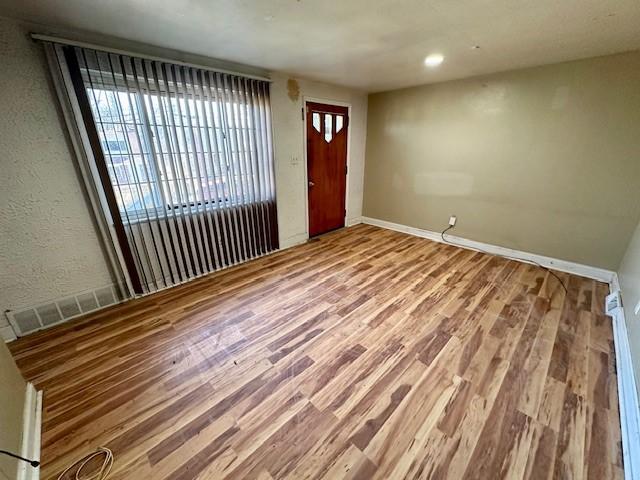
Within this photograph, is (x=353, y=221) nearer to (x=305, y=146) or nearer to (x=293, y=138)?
(x=305, y=146)

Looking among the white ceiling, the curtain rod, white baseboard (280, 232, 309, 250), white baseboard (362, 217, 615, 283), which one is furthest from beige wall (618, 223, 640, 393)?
the curtain rod

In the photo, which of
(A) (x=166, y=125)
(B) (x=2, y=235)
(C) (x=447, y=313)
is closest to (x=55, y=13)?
(A) (x=166, y=125)

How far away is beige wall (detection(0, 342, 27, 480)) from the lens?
1.09 meters

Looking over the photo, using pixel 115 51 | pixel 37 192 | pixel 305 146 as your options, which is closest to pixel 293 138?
pixel 305 146

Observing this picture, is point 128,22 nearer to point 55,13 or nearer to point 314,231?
point 55,13

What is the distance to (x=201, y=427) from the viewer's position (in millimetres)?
1428

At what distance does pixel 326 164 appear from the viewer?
13.7ft

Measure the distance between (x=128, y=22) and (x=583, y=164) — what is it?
442 cm

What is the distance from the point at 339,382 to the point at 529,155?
3428 millimetres

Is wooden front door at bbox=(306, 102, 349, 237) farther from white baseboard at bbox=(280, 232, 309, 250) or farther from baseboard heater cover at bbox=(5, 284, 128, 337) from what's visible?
baseboard heater cover at bbox=(5, 284, 128, 337)

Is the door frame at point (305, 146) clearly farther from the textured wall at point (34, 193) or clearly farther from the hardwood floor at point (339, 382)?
the textured wall at point (34, 193)

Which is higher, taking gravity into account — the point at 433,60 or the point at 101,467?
the point at 433,60

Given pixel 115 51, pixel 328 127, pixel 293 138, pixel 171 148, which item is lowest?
pixel 171 148

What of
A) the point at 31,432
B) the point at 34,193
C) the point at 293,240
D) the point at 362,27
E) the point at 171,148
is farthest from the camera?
the point at 293,240
